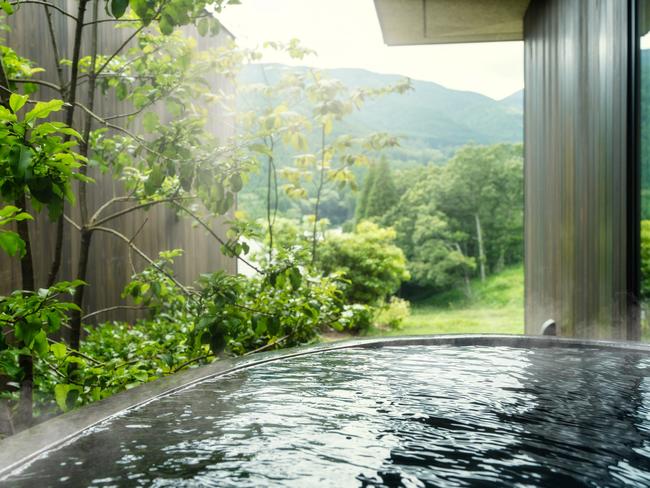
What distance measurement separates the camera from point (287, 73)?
16.3ft

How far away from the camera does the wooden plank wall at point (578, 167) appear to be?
113 inches

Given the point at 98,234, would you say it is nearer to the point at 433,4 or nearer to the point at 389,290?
the point at 433,4

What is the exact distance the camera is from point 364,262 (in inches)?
314

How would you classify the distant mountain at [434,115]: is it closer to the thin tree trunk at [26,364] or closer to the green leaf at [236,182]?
the green leaf at [236,182]

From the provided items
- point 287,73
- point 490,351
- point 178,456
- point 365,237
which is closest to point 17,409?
point 178,456

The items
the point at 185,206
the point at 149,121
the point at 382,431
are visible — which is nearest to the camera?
the point at 382,431

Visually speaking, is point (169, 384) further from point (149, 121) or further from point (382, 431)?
point (149, 121)

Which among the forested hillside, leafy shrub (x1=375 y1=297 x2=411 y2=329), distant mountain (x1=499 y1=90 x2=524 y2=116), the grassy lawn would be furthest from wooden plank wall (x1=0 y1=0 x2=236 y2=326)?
distant mountain (x1=499 y1=90 x2=524 y2=116)

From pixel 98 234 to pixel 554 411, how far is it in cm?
305

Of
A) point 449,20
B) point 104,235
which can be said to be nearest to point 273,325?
point 104,235

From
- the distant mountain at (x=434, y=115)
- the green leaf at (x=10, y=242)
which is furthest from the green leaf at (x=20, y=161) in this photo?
the distant mountain at (x=434, y=115)

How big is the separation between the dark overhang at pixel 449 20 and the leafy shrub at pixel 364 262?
9.36 ft

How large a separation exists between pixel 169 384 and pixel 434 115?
12.3 metres

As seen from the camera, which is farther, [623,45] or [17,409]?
[623,45]
